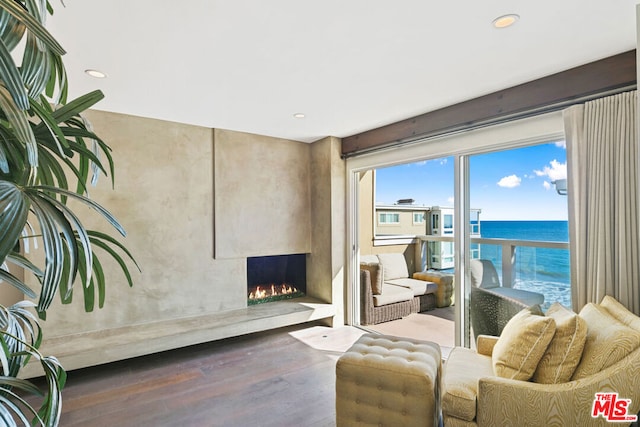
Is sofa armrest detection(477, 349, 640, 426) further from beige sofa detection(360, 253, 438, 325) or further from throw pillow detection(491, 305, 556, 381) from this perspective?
beige sofa detection(360, 253, 438, 325)

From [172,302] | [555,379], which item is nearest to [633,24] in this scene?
[555,379]

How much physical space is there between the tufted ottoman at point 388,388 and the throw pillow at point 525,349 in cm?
41

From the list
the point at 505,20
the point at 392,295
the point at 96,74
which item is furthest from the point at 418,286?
the point at 96,74

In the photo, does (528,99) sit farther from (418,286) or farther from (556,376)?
(418,286)

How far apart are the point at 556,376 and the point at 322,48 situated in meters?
2.38

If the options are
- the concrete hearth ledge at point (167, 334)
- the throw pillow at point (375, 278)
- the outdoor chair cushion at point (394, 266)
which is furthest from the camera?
the outdoor chair cushion at point (394, 266)

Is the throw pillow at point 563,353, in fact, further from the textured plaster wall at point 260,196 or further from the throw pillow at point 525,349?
the textured plaster wall at point 260,196

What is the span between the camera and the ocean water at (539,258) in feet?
8.52

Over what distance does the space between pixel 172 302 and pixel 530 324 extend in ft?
11.6

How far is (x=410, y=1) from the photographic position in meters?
1.71

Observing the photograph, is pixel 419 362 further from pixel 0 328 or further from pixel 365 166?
pixel 365 166

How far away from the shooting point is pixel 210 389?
2.79 metres

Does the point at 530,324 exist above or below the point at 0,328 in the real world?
below

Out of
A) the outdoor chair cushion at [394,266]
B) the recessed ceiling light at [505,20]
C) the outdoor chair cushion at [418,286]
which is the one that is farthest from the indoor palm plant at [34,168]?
the outdoor chair cushion at [394,266]
